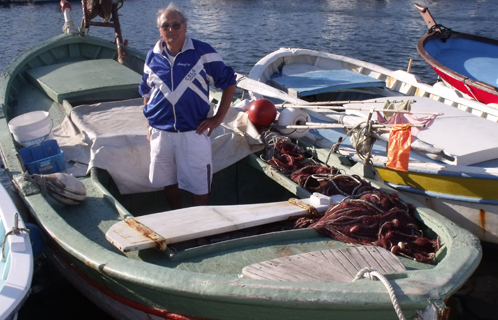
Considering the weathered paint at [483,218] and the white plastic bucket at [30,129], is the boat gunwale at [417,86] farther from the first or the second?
the white plastic bucket at [30,129]

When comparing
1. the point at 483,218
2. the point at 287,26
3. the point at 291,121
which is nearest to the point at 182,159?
the point at 291,121

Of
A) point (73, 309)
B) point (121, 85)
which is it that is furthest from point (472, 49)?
point (73, 309)

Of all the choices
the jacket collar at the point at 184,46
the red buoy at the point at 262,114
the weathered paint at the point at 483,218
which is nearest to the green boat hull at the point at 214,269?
the red buoy at the point at 262,114

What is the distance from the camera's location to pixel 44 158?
4617 mm

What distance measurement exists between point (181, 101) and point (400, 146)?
6.95 feet

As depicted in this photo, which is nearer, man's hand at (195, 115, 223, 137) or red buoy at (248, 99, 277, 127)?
man's hand at (195, 115, 223, 137)

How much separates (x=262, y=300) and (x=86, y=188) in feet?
7.55

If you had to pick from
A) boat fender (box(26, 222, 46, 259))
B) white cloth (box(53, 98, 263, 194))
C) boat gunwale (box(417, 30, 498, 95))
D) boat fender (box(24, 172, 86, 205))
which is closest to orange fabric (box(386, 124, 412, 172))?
white cloth (box(53, 98, 263, 194))

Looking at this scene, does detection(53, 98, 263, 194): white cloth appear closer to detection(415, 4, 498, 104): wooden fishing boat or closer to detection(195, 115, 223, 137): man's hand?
detection(195, 115, 223, 137): man's hand

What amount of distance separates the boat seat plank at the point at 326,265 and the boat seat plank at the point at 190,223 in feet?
1.86

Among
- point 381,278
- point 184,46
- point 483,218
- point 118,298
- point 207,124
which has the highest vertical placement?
point 184,46

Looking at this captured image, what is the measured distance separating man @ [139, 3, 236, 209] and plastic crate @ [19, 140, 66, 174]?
3.18 ft

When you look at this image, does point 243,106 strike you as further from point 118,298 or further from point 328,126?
point 118,298

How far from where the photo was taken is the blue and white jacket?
399cm
